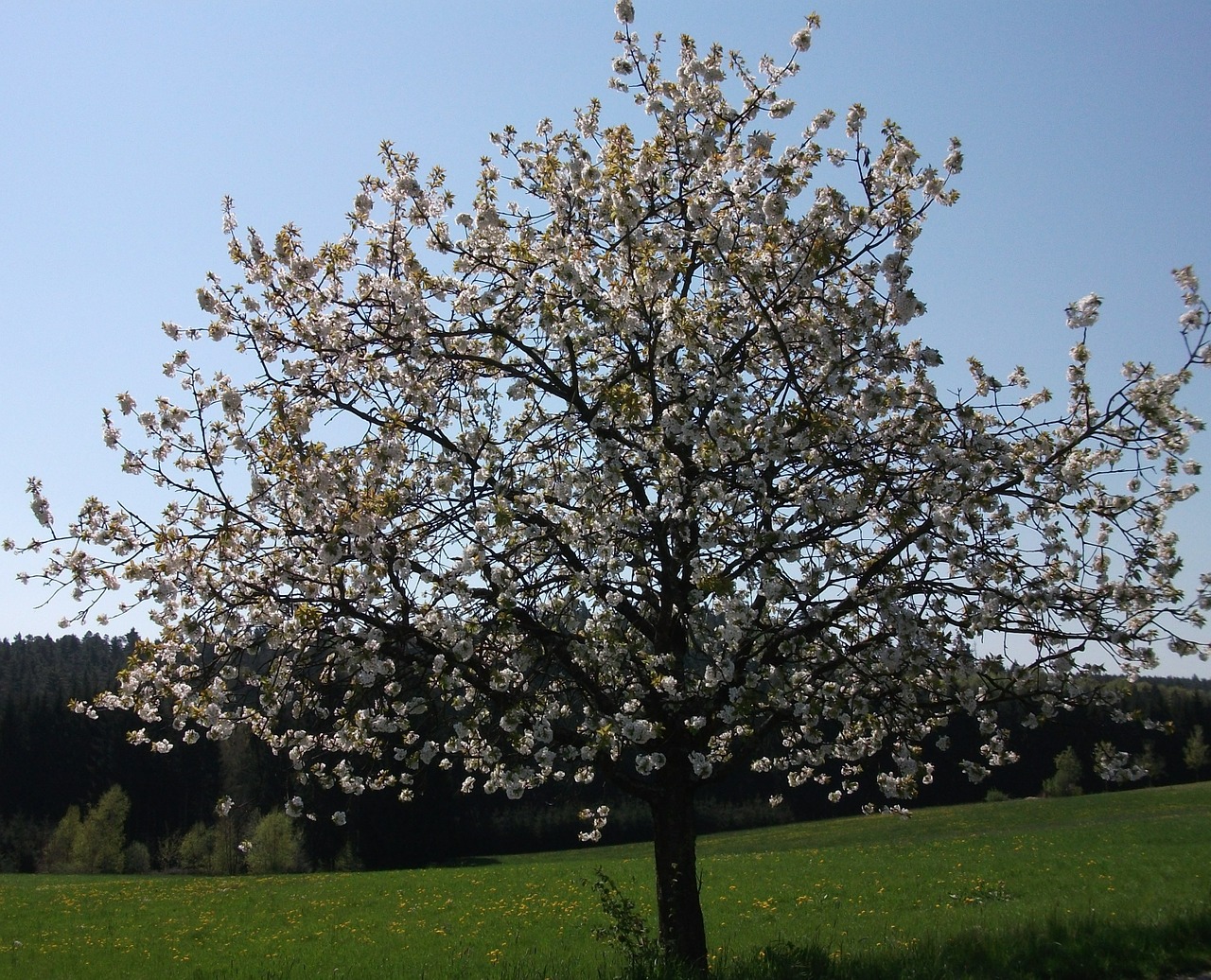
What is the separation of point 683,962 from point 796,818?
7017cm

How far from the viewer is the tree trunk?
365 inches

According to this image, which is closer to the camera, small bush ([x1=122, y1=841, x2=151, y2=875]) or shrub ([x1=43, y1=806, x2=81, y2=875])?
small bush ([x1=122, y1=841, x2=151, y2=875])

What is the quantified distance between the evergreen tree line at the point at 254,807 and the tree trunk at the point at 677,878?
36.9m

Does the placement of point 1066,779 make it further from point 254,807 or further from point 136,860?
point 136,860

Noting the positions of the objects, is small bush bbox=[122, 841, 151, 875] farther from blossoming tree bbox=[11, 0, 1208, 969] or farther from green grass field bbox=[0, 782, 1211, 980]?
blossoming tree bbox=[11, 0, 1208, 969]

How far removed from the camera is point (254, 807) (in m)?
44.3

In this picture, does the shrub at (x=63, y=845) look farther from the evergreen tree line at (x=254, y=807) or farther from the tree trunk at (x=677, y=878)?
the tree trunk at (x=677, y=878)

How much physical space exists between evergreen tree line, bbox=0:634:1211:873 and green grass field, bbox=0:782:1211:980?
13297mm

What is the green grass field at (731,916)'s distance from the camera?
11.4 metres

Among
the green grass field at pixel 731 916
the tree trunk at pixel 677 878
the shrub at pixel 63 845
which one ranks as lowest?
the green grass field at pixel 731 916

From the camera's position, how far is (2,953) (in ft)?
68.1

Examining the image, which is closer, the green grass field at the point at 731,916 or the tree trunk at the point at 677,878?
the tree trunk at the point at 677,878

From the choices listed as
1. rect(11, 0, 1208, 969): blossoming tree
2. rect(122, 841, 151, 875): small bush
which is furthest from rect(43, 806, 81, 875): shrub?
rect(11, 0, 1208, 969): blossoming tree

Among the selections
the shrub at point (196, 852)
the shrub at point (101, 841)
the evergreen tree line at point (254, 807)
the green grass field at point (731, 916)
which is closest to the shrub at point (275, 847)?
the evergreen tree line at point (254, 807)
